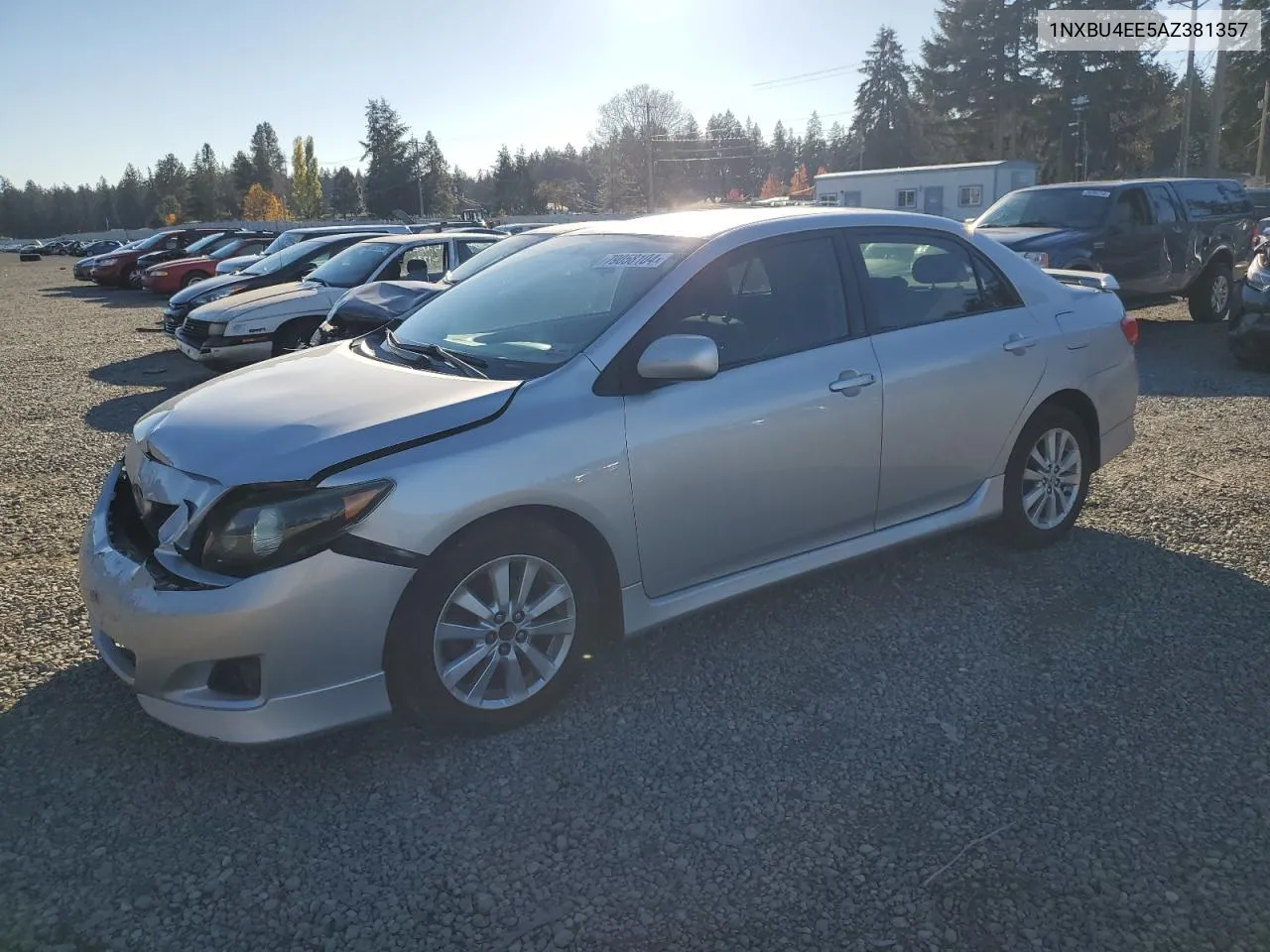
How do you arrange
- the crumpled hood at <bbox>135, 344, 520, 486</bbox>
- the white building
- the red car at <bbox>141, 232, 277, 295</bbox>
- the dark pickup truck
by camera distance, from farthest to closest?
the white building → the red car at <bbox>141, 232, 277, 295</bbox> → the dark pickup truck → the crumpled hood at <bbox>135, 344, 520, 486</bbox>

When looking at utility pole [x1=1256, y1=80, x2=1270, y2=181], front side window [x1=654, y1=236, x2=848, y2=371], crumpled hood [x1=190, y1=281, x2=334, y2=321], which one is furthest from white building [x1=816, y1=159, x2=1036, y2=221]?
utility pole [x1=1256, y1=80, x2=1270, y2=181]

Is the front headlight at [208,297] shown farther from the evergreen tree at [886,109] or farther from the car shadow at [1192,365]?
the evergreen tree at [886,109]

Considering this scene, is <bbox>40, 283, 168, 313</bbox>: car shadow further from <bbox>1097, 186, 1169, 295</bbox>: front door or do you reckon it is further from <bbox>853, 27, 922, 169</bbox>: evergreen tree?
<bbox>853, 27, 922, 169</bbox>: evergreen tree

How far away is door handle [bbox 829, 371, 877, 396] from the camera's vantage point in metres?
4.03

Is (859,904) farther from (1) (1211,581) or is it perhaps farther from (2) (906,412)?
(1) (1211,581)

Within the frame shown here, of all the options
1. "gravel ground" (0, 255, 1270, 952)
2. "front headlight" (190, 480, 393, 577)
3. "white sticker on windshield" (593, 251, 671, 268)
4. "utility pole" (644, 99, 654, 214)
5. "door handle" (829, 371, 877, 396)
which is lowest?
"gravel ground" (0, 255, 1270, 952)

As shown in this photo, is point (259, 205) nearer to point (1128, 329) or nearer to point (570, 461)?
point (1128, 329)

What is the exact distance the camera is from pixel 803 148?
446ft

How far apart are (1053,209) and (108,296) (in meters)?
24.3

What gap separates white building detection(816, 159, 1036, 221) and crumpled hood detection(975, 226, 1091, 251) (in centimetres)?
1822

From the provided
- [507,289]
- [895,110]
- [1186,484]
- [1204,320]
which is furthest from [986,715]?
[895,110]

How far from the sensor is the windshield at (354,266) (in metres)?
11.3

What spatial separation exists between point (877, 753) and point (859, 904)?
0.76 metres

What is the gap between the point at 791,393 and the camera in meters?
3.91
